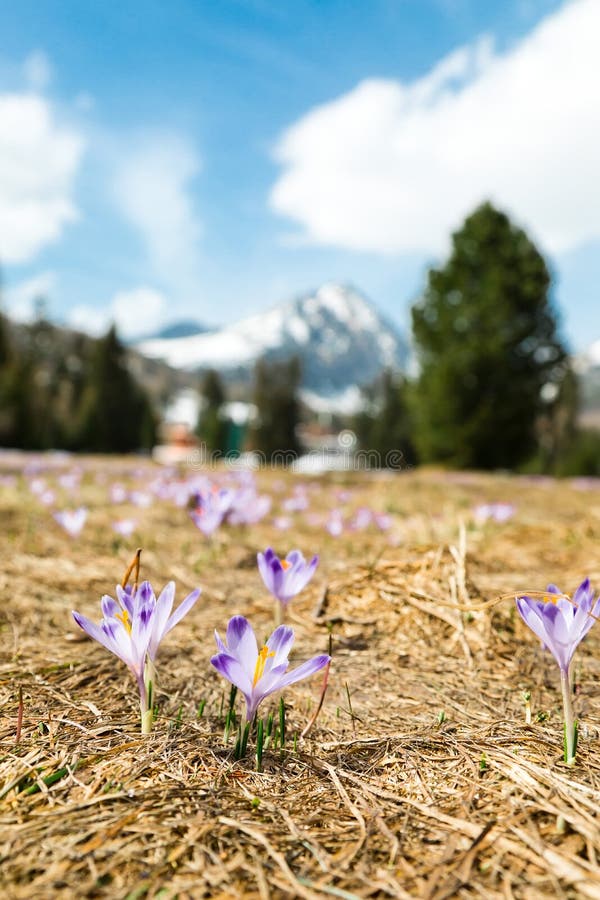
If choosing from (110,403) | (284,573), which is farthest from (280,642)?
(110,403)

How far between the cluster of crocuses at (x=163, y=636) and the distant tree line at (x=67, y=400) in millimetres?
35896

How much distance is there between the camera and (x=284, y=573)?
1.70 meters

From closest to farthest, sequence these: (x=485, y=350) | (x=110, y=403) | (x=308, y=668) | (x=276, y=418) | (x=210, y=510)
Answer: (x=308, y=668), (x=210, y=510), (x=485, y=350), (x=110, y=403), (x=276, y=418)

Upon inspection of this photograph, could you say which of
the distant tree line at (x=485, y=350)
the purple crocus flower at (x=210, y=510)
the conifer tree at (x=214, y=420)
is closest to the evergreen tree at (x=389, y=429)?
the conifer tree at (x=214, y=420)

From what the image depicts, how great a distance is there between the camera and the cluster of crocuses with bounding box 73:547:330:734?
112cm

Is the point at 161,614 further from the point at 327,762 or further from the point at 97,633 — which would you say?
the point at 327,762

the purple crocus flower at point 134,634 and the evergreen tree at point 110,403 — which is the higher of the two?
the evergreen tree at point 110,403

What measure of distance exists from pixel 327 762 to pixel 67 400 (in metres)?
56.6

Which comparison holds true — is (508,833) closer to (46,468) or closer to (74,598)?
(74,598)

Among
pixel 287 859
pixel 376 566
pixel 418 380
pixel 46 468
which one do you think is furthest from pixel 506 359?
pixel 287 859

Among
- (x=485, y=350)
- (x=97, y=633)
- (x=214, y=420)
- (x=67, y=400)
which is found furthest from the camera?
(x=214, y=420)

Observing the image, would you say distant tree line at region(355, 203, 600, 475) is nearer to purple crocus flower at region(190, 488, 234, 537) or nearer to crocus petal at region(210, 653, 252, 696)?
purple crocus flower at region(190, 488, 234, 537)

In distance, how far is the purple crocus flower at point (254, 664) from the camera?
1.11 m

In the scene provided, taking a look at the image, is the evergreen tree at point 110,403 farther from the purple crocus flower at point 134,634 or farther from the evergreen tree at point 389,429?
the purple crocus flower at point 134,634
